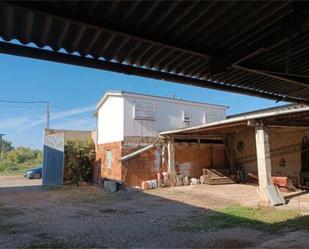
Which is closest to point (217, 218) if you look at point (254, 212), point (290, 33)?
point (254, 212)

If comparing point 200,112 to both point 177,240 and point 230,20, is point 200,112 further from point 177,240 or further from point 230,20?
point 230,20

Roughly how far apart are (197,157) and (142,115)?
14.2ft

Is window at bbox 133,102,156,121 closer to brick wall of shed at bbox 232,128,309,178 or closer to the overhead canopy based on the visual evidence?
brick wall of shed at bbox 232,128,309,178

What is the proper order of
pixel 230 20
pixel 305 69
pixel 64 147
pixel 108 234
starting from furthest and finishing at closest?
pixel 64 147 < pixel 108 234 < pixel 305 69 < pixel 230 20

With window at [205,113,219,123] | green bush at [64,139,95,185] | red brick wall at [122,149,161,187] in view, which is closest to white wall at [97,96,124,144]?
green bush at [64,139,95,185]

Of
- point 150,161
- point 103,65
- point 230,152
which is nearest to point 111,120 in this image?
point 150,161

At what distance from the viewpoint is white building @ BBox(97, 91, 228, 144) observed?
17.6 meters

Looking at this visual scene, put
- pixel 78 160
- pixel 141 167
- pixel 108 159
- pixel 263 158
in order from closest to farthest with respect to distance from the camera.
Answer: pixel 263 158 → pixel 141 167 → pixel 108 159 → pixel 78 160

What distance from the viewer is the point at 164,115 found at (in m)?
18.9

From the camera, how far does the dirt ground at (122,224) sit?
632 centimetres

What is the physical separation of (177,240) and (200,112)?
14.7m

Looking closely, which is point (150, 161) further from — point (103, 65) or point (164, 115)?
point (103, 65)

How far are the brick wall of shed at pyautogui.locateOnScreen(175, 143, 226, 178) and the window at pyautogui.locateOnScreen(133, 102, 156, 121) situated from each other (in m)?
2.24

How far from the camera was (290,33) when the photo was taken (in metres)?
2.65
